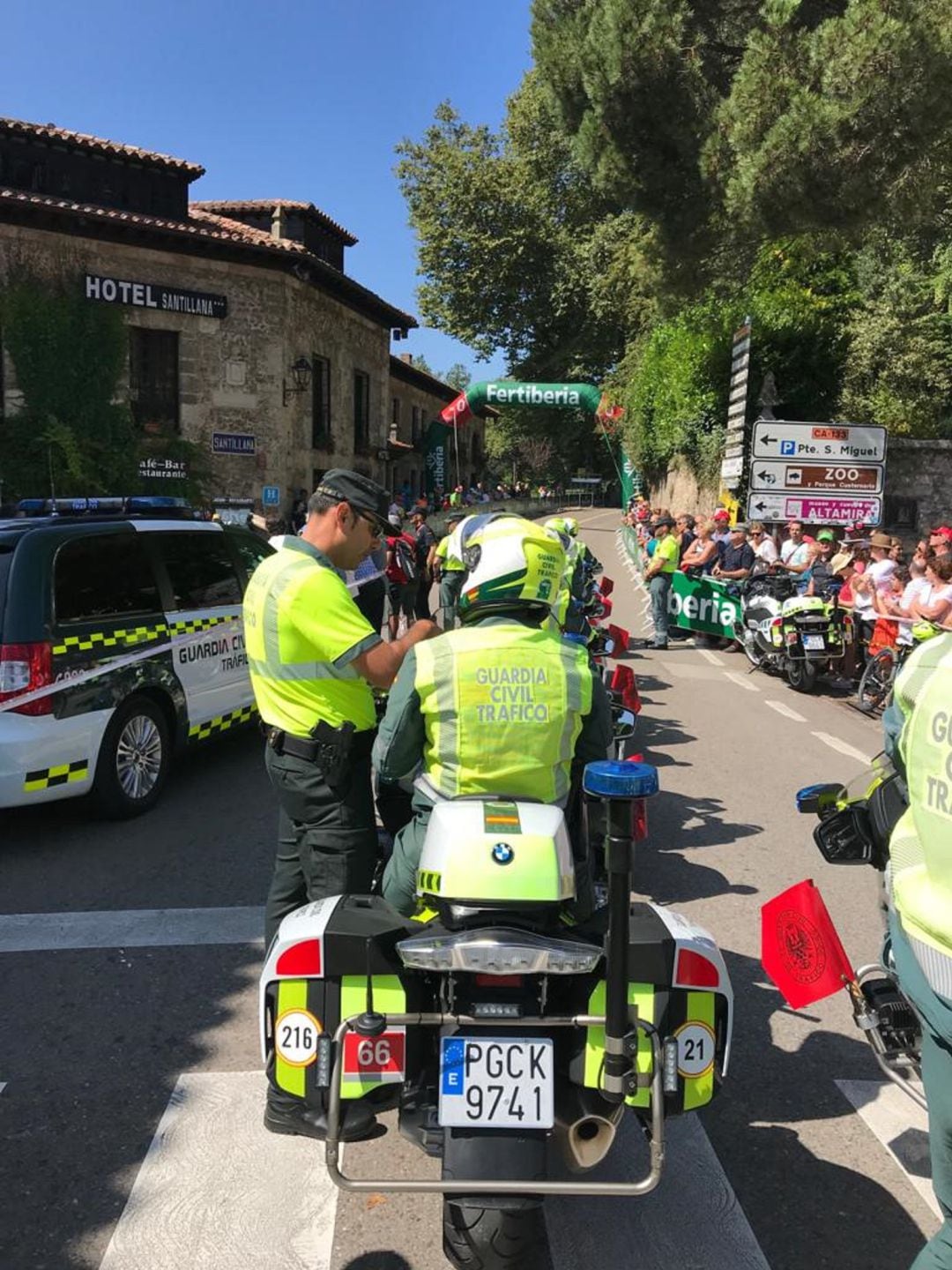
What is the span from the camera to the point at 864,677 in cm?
1018

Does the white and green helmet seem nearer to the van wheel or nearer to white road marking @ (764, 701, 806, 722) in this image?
the van wheel

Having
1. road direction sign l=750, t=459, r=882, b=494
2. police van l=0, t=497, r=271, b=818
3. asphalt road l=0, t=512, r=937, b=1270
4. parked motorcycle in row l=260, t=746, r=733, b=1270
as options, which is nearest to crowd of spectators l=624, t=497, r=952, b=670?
road direction sign l=750, t=459, r=882, b=494

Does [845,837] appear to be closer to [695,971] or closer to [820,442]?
[695,971]

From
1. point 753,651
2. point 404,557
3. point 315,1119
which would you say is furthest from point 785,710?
point 315,1119

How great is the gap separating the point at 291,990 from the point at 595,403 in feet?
106

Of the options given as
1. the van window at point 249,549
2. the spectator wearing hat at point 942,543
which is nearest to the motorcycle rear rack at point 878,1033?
the van window at point 249,549

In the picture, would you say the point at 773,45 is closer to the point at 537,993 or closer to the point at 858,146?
the point at 858,146

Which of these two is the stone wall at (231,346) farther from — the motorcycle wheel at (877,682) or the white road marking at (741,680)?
the motorcycle wheel at (877,682)

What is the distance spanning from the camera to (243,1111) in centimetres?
312

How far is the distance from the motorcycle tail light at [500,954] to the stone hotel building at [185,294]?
21.8 m

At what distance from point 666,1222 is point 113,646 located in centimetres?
436

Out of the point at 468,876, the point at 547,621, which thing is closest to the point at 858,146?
the point at 547,621

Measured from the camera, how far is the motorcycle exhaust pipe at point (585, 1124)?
227 cm

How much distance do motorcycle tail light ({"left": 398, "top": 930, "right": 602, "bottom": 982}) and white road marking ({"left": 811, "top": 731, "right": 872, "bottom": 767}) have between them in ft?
20.4
